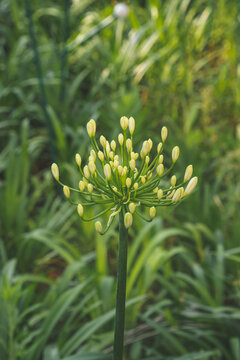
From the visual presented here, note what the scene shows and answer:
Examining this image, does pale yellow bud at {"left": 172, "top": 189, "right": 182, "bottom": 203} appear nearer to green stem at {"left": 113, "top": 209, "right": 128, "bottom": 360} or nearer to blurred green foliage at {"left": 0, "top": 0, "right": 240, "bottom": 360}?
green stem at {"left": 113, "top": 209, "right": 128, "bottom": 360}

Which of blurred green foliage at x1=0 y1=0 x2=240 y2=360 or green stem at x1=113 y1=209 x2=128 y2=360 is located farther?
blurred green foliage at x1=0 y1=0 x2=240 y2=360

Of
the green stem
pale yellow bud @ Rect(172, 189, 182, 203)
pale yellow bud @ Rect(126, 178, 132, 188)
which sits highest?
pale yellow bud @ Rect(126, 178, 132, 188)

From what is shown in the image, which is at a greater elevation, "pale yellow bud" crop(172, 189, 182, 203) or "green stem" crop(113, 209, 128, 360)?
"pale yellow bud" crop(172, 189, 182, 203)

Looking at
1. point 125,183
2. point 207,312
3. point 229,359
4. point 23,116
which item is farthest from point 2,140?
point 125,183

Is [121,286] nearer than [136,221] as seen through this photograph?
Yes

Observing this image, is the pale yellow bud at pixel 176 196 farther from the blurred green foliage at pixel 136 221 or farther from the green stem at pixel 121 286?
the blurred green foliage at pixel 136 221

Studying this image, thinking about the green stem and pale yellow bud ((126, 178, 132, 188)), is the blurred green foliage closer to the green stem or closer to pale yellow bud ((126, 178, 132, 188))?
the green stem

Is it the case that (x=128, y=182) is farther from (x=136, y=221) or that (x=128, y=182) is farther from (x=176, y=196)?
(x=136, y=221)

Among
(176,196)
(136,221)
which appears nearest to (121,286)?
(176,196)

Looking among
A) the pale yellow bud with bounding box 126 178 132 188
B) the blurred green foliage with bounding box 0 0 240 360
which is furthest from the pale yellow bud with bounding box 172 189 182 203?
the blurred green foliage with bounding box 0 0 240 360

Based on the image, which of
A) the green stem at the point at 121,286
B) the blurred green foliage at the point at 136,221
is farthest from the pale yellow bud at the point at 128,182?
the blurred green foliage at the point at 136,221
